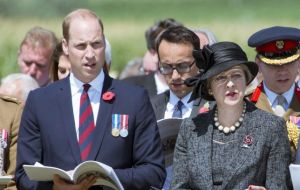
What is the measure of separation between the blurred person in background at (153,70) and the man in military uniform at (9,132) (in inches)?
121

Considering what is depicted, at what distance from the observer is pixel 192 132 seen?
7020 mm

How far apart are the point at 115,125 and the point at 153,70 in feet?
17.2

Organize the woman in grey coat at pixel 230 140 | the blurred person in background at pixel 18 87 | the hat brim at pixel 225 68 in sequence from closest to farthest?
the woman in grey coat at pixel 230 140 < the hat brim at pixel 225 68 < the blurred person in background at pixel 18 87

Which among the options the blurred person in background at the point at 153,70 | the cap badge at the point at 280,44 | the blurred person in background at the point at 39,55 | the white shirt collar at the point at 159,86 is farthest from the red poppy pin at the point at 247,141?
the blurred person in background at the point at 39,55

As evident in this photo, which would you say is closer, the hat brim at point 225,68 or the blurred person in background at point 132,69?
the hat brim at point 225,68

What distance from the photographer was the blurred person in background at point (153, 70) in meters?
11.0

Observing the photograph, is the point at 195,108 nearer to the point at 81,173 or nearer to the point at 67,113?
the point at 67,113

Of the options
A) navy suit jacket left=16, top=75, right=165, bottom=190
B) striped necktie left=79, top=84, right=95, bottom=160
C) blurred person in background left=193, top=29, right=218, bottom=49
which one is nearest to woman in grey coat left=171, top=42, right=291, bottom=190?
navy suit jacket left=16, top=75, right=165, bottom=190

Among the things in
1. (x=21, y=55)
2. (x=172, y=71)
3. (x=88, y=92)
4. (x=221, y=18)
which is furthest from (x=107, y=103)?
(x=221, y=18)

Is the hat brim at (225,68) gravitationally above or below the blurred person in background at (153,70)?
above

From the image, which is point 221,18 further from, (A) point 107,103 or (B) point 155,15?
(A) point 107,103

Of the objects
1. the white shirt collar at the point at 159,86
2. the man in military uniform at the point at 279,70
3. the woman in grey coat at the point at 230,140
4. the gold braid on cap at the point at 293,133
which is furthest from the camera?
the white shirt collar at the point at 159,86

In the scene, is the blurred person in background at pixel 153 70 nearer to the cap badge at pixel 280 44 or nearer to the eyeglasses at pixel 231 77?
the cap badge at pixel 280 44

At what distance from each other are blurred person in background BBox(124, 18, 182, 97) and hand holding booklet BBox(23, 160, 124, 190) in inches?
155
